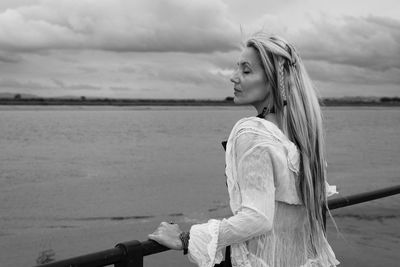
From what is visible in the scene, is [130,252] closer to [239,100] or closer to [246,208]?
[246,208]

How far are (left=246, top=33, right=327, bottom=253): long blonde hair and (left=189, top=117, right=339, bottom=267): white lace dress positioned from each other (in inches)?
1.8

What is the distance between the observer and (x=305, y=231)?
6.43 feet

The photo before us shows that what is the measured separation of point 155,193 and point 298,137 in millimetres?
19020

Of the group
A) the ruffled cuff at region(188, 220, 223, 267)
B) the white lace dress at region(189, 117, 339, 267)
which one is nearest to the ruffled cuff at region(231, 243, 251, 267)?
the white lace dress at region(189, 117, 339, 267)

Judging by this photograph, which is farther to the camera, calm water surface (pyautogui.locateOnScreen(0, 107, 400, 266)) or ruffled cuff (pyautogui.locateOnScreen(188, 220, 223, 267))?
calm water surface (pyautogui.locateOnScreen(0, 107, 400, 266))

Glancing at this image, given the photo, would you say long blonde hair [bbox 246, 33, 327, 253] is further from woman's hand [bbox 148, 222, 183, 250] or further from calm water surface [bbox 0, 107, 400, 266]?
calm water surface [bbox 0, 107, 400, 266]

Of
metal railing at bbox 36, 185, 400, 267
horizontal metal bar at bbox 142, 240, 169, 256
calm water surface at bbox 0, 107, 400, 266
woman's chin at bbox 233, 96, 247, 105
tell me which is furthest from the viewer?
calm water surface at bbox 0, 107, 400, 266

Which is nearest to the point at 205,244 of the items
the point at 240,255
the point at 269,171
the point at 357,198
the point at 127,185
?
the point at 240,255

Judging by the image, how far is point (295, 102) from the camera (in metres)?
1.77

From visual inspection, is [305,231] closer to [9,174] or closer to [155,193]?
[155,193]

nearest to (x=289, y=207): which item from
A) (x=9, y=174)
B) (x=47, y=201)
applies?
(x=47, y=201)

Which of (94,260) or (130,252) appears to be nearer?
(94,260)

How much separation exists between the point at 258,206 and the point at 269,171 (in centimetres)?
12

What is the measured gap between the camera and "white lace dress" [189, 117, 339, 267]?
5.46ft
